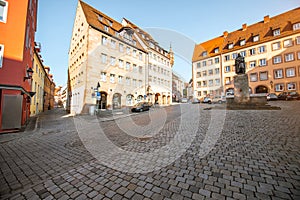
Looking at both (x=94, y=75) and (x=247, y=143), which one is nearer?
(x=247, y=143)

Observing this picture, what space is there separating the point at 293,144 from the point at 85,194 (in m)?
6.04

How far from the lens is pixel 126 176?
10.2ft

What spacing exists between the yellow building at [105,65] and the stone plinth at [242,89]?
15463mm

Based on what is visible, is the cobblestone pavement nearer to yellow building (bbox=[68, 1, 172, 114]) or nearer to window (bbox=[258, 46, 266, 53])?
yellow building (bbox=[68, 1, 172, 114])

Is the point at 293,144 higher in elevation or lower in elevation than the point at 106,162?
higher

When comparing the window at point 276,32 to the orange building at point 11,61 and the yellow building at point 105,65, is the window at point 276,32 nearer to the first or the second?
the yellow building at point 105,65

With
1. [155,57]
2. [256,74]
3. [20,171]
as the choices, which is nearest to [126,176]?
[20,171]

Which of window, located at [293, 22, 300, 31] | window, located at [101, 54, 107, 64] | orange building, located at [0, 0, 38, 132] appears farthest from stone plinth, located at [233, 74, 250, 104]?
window, located at [293, 22, 300, 31]

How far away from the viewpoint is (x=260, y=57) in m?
30.4

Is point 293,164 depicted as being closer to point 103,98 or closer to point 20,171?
point 20,171

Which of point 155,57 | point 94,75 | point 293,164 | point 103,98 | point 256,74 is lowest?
point 293,164

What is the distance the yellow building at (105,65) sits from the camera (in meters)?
19.8

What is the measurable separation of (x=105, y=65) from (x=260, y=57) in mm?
33495

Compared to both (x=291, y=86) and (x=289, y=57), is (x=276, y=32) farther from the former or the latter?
(x=291, y=86)
